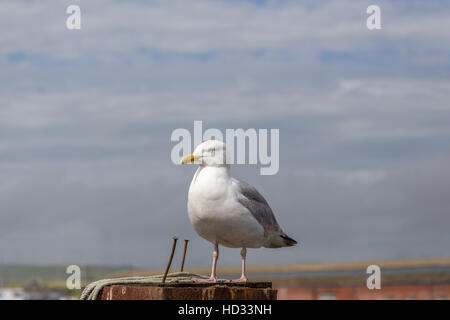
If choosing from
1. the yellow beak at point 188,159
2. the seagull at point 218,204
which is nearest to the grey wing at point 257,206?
the seagull at point 218,204

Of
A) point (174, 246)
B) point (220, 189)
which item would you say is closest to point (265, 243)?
point (220, 189)

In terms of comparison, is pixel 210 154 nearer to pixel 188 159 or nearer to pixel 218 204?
pixel 188 159

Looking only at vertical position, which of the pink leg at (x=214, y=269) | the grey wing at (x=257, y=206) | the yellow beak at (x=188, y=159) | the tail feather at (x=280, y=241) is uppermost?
the yellow beak at (x=188, y=159)

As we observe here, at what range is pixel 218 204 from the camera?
34.1 ft

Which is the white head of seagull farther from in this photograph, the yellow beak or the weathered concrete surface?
the weathered concrete surface

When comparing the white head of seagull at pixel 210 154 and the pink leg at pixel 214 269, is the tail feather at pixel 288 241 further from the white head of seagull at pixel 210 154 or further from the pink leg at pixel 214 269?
the white head of seagull at pixel 210 154

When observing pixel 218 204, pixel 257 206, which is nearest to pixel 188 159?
pixel 218 204

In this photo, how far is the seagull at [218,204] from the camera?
33.9ft

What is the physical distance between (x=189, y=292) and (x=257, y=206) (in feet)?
8.93

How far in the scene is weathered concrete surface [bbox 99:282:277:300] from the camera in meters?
8.48

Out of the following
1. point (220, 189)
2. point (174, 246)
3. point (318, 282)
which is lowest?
point (174, 246)
